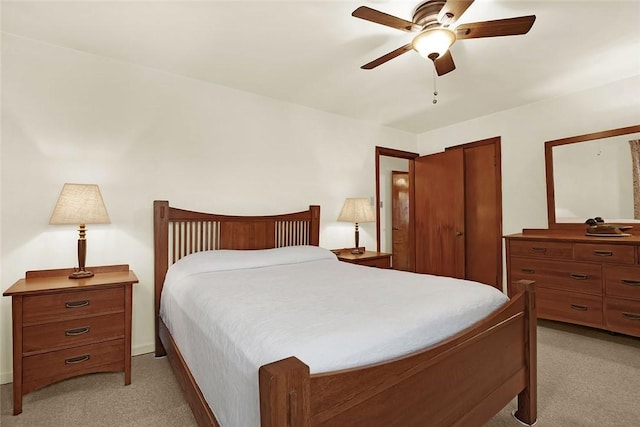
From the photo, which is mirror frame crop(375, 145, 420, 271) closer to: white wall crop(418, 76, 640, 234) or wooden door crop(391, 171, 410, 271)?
white wall crop(418, 76, 640, 234)

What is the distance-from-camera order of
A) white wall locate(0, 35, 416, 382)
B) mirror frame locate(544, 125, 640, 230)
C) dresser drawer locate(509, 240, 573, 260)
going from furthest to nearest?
mirror frame locate(544, 125, 640, 230) → dresser drawer locate(509, 240, 573, 260) → white wall locate(0, 35, 416, 382)

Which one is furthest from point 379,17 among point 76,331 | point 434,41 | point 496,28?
point 76,331

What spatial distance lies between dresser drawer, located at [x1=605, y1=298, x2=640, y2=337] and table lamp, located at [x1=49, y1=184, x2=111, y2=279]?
13.2 ft

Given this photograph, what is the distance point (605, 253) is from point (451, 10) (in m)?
2.45

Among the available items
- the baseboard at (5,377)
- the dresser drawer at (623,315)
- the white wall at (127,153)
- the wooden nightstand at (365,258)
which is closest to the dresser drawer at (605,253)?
the dresser drawer at (623,315)

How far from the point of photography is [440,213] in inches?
177

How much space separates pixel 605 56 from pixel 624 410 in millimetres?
2560

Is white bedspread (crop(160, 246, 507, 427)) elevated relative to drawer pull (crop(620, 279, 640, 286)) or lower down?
elevated

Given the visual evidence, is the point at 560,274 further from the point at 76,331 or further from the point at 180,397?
the point at 76,331

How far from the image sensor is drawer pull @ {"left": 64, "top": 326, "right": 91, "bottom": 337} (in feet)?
6.43

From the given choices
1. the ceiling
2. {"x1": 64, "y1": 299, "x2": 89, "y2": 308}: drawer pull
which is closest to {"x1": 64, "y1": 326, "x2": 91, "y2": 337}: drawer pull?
Answer: {"x1": 64, "y1": 299, "x2": 89, "y2": 308}: drawer pull

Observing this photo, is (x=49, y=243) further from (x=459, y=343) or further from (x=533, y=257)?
(x=533, y=257)

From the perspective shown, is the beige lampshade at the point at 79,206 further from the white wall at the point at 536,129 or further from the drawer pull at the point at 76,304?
the white wall at the point at 536,129

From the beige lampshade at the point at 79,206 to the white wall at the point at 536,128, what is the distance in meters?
4.13
